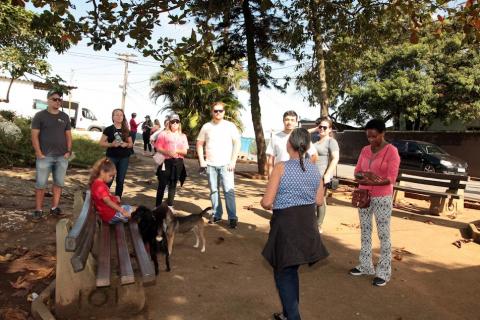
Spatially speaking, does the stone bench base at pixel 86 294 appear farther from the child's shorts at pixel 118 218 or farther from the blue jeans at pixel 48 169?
the blue jeans at pixel 48 169

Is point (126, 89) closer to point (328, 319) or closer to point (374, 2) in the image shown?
point (374, 2)

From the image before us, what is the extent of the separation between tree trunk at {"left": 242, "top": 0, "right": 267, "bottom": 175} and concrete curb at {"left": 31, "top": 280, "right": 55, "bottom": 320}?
11.0 m

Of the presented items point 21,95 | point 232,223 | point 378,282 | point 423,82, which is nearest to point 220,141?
point 232,223

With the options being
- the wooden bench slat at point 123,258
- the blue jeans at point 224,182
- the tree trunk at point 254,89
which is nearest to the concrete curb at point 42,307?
the wooden bench slat at point 123,258

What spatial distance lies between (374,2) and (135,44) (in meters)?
6.88

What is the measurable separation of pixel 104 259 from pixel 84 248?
20cm

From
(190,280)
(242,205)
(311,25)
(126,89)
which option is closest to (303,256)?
(190,280)

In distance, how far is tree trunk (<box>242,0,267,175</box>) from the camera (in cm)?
1437

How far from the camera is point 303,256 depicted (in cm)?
329

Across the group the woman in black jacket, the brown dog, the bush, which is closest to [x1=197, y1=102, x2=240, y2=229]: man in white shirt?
the brown dog

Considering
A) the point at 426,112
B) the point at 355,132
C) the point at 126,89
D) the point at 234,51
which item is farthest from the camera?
the point at 126,89

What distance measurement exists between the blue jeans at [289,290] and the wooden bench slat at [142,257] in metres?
1.01

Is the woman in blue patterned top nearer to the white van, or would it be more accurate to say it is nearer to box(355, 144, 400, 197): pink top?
box(355, 144, 400, 197): pink top

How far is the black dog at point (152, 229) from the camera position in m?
4.62
